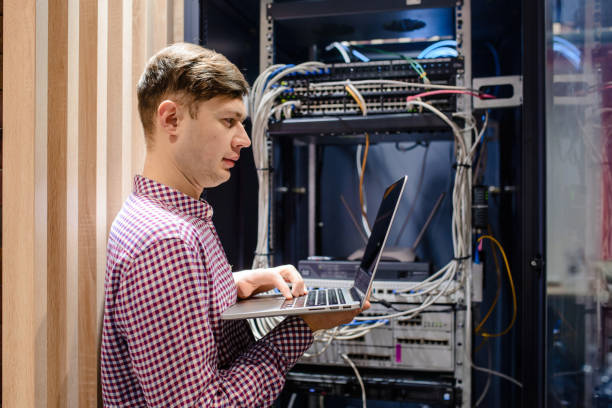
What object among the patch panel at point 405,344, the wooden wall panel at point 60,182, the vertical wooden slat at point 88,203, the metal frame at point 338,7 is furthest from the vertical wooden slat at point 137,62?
the patch panel at point 405,344

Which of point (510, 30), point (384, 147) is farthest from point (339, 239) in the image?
point (510, 30)

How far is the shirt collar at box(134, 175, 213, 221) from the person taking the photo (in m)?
0.81

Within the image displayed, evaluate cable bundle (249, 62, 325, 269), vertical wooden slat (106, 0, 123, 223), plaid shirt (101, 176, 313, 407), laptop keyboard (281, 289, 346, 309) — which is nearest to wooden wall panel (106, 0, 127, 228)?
vertical wooden slat (106, 0, 123, 223)

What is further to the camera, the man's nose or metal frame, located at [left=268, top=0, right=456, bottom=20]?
metal frame, located at [left=268, top=0, right=456, bottom=20]

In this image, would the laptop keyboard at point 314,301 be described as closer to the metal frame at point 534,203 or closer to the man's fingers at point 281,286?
the man's fingers at point 281,286

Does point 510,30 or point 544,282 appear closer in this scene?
point 544,282

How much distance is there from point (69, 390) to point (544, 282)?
47.7 inches

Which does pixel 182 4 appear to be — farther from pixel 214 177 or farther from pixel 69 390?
pixel 69 390

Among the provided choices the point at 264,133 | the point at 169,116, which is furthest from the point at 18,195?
the point at 264,133

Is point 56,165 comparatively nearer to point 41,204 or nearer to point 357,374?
point 41,204

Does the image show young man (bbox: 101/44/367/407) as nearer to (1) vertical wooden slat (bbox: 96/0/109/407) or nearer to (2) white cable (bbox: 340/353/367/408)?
(1) vertical wooden slat (bbox: 96/0/109/407)

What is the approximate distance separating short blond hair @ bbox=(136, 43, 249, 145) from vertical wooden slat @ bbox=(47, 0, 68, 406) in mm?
146

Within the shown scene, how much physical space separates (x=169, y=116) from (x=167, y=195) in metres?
0.14

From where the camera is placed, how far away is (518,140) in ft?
6.23
